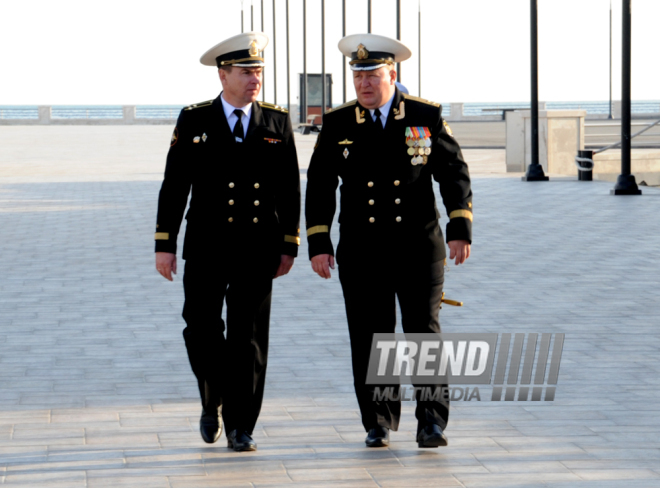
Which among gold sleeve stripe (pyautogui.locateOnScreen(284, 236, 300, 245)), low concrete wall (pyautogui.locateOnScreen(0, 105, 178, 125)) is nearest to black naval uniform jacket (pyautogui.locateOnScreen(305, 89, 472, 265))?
gold sleeve stripe (pyautogui.locateOnScreen(284, 236, 300, 245))

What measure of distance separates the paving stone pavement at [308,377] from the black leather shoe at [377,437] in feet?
0.14

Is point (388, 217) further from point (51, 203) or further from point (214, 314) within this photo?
point (51, 203)

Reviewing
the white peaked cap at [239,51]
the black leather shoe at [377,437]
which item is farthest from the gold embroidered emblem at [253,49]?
the black leather shoe at [377,437]

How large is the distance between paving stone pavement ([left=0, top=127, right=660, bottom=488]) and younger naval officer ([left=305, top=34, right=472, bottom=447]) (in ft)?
1.35

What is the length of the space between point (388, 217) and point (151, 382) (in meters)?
2.01

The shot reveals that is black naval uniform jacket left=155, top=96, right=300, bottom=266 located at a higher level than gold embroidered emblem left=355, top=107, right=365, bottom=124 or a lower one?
lower

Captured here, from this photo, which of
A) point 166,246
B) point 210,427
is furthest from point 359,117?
point 210,427

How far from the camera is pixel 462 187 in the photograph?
16.0 feet

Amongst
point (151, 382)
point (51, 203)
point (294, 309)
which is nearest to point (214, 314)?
point (151, 382)

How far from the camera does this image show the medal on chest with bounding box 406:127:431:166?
4.84m

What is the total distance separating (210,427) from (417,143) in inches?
59.3

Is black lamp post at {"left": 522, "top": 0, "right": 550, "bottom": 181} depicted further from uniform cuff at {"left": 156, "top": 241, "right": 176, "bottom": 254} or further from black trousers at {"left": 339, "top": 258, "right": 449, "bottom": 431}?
uniform cuff at {"left": 156, "top": 241, "right": 176, "bottom": 254}

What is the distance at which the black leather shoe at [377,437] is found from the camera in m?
4.87

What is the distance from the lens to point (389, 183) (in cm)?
484
